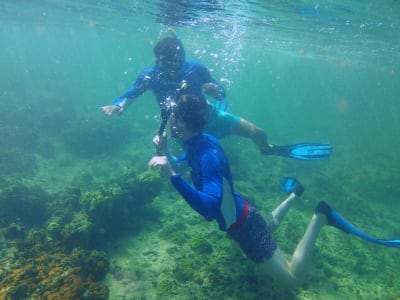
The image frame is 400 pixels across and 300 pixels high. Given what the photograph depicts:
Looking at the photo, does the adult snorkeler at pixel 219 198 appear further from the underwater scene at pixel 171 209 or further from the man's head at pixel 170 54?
the man's head at pixel 170 54

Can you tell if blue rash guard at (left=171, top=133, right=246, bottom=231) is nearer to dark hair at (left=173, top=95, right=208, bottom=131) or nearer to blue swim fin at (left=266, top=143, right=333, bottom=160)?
dark hair at (left=173, top=95, right=208, bottom=131)

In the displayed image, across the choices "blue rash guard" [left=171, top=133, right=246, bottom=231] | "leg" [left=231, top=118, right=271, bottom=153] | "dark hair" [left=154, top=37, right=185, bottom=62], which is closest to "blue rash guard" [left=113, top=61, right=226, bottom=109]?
"dark hair" [left=154, top=37, right=185, bottom=62]

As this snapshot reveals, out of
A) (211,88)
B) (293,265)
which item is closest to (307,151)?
(211,88)

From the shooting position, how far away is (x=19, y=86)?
39.1 meters

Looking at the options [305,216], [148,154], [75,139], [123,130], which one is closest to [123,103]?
[305,216]

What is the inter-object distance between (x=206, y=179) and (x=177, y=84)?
17.2 ft

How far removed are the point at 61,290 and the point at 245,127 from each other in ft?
22.4

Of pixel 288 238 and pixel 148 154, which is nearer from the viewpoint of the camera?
pixel 288 238

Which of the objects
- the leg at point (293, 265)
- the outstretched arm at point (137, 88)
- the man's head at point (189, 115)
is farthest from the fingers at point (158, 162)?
the outstretched arm at point (137, 88)

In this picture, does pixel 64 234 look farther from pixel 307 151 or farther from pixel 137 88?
pixel 307 151

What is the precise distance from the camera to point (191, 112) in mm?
4664

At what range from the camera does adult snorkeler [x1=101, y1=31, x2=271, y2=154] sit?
26.9ft

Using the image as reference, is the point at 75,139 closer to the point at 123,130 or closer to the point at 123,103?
the point at 123,130

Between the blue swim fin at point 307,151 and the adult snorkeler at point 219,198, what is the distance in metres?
3.00
